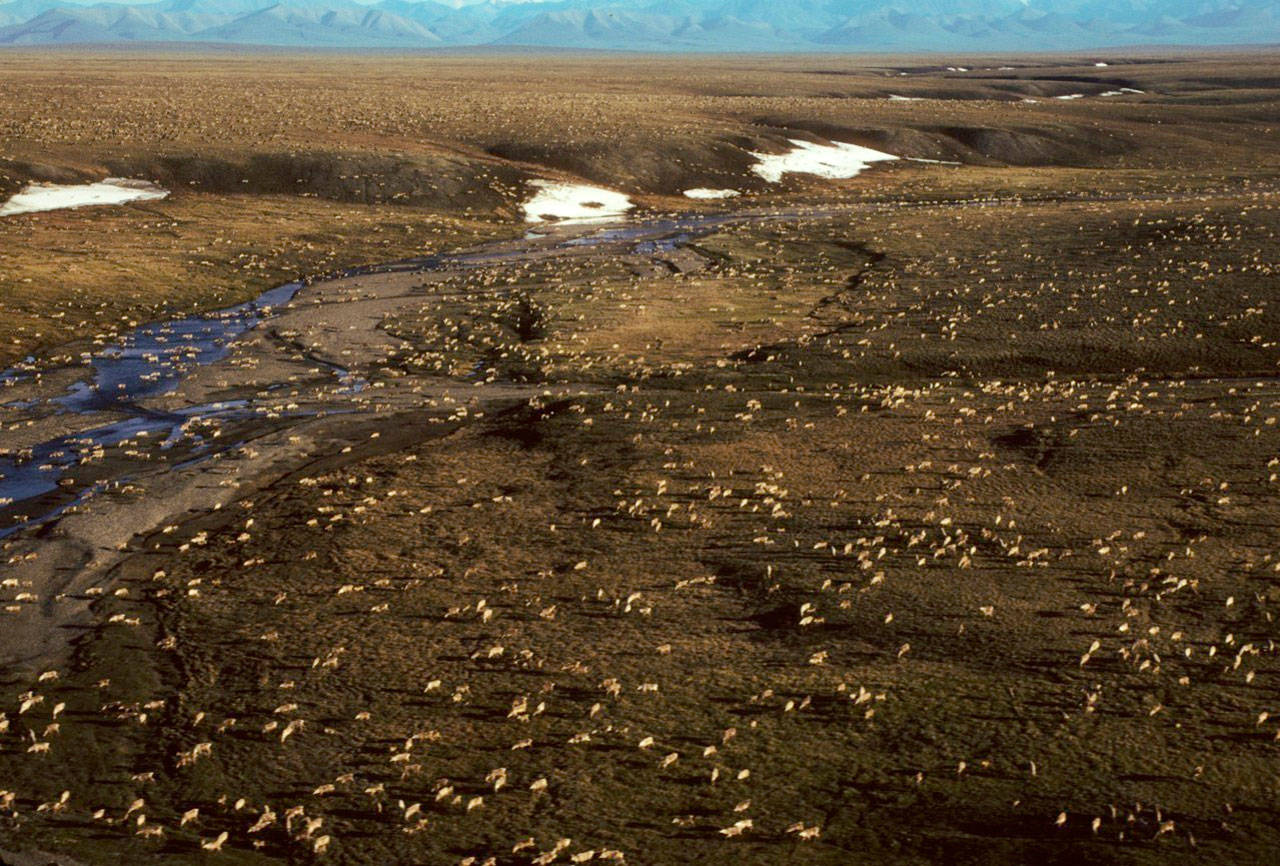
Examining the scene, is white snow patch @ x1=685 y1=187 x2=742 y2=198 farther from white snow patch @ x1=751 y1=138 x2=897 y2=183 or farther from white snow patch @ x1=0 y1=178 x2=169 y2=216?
white snow patch @ x1=0 y1=178 x2=169 y2=216

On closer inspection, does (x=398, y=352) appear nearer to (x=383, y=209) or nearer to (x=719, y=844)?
(x=719, y=844)

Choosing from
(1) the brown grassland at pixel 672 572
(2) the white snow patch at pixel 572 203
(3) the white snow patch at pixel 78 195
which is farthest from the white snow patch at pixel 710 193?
(3) the white snow patch at pixel 78 195

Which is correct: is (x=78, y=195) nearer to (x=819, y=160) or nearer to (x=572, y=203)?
(x=572, y=203)

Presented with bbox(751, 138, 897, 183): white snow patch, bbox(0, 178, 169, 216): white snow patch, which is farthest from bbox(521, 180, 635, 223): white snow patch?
bbox(0, 178, 169, 216): white snow patch

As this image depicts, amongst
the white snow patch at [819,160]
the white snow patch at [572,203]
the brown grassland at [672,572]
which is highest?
the white snow patch at [819,160]

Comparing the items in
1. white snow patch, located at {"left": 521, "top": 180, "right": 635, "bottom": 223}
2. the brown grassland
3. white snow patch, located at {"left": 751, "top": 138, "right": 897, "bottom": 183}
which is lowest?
the brown grassland

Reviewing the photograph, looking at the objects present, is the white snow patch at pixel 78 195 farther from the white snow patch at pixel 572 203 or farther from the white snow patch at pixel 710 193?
the white snow patch at pixel 710 193

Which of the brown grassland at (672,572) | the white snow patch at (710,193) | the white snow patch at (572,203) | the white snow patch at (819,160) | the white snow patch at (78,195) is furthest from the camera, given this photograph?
the white snow patch at (819,160)
